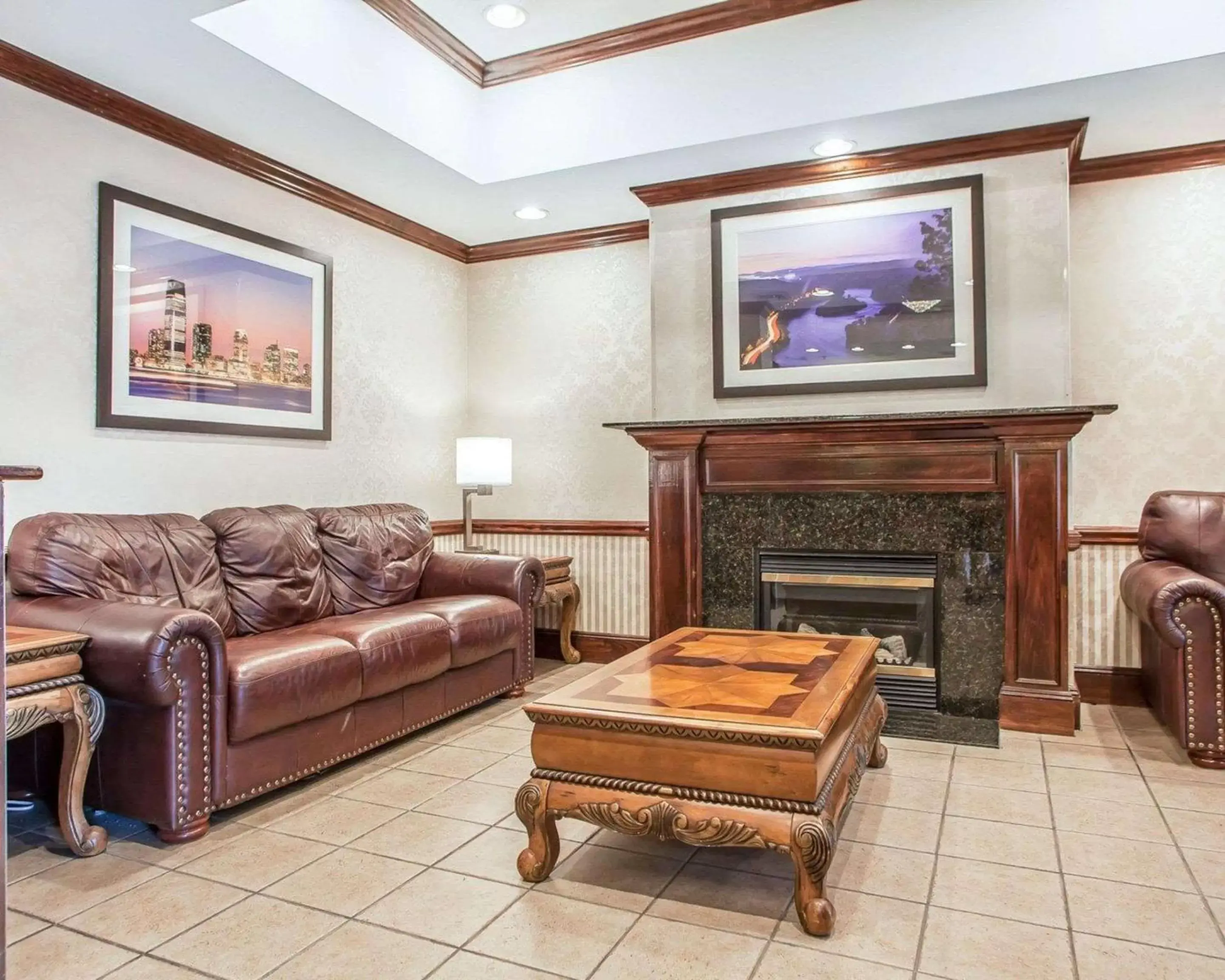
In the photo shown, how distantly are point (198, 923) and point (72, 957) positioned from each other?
0.25 metres

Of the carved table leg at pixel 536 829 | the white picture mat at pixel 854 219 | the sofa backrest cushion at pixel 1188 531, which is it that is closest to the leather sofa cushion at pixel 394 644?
the carved table leg at pixel 536 829

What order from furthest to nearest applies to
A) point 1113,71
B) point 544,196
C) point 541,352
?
point 541,352, point 544,196, point 1113,71

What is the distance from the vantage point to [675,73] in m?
3.64

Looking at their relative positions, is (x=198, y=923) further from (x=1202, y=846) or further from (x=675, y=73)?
(x=675, y=73)

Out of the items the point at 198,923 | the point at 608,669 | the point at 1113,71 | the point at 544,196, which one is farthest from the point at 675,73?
the point at 198,923

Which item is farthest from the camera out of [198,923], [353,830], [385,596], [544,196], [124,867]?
[544,196]

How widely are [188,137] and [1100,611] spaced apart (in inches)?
178

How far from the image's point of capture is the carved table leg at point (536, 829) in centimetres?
215

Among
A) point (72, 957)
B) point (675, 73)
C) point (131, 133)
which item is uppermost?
point (675, 73)

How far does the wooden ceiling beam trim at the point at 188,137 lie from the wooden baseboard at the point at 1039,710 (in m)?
3.80

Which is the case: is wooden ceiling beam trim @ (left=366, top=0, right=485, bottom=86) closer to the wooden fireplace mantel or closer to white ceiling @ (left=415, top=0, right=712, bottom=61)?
white ceiling @ (left=415, top=0, right=712, bottom=61)

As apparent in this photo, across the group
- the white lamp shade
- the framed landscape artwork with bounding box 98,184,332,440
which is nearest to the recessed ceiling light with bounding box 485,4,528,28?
the framed landscape artwork with bounding box 98,184,332,440

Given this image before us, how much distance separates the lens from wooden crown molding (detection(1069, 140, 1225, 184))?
3725 millimetres

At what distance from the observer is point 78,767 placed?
90.6 inches
